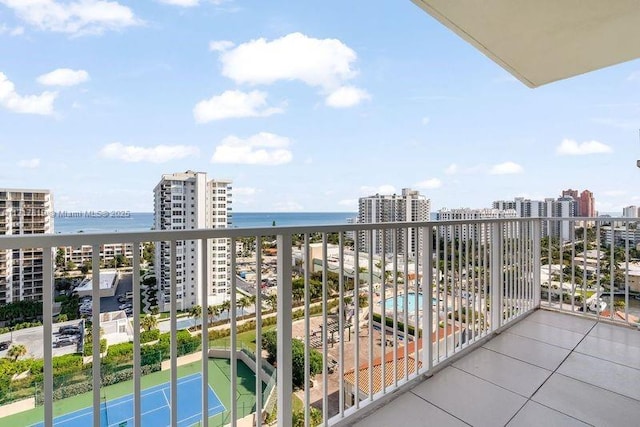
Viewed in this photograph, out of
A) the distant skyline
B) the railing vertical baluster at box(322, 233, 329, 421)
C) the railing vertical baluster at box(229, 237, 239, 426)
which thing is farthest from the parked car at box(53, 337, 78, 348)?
the distant skyline

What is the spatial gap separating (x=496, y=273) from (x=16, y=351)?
10.6 feet

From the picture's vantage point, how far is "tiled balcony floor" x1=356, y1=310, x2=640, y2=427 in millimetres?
1660

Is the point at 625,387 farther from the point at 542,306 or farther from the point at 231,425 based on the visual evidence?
the point at 231,425

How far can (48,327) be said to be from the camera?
0.99 m

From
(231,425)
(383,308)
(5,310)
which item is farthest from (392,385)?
(5,310)

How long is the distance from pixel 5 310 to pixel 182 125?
22.8 m

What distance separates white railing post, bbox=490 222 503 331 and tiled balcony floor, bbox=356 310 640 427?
0.68ft

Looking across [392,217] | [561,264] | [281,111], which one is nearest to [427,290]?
[561,264]

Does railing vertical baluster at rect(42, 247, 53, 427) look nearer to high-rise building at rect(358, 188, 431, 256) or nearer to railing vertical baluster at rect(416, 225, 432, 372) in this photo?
high-rise building at rect(358, 188, 431, 256)

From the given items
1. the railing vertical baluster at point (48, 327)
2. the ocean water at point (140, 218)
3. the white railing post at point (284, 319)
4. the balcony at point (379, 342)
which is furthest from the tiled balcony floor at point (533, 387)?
the ocean water at point (140, 218)

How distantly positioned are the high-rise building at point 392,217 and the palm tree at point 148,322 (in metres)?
1.09

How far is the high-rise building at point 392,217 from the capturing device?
1.89 m

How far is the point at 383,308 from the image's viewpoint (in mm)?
1856

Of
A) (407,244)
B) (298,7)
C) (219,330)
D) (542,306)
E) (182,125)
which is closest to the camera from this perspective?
(219,330)
